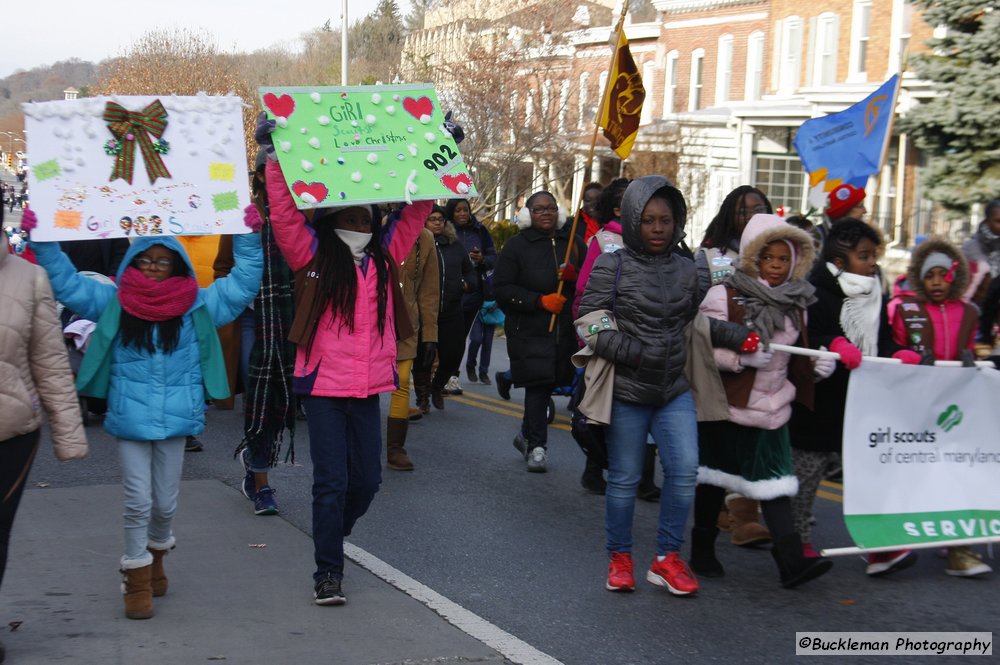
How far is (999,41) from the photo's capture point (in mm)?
20328

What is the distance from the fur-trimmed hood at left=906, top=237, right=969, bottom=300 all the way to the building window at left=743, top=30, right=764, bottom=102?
29.8 meters

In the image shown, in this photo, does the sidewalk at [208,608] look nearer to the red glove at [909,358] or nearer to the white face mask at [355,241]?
the white face mask at [355,241]

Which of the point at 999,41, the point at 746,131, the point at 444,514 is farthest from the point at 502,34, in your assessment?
the point at 444,514

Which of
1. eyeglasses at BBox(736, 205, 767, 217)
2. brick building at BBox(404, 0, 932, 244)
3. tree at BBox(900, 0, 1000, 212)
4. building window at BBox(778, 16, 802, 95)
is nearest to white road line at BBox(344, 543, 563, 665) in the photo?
eyeglasses at BBox(736, 205, 767, 217)

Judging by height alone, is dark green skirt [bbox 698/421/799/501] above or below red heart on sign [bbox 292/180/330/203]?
below

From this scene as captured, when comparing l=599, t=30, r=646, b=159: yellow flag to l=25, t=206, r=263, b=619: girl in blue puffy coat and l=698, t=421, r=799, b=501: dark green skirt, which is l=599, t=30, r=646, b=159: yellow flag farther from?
l=25, t=206, r=263, b=619: girl in blue puffy coat

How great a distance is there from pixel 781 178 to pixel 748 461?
95.2 feet

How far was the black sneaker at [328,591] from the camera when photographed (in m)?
5.53

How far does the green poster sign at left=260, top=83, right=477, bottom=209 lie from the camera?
17.3ft

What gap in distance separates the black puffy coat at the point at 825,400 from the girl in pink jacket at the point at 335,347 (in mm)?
2295

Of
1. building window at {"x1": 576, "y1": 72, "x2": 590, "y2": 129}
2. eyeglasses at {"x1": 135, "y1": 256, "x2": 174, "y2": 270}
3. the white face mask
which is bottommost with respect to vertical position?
eyeglasses at {"x1": 135, "y1": 256, "x2": 174, "y2": 270}

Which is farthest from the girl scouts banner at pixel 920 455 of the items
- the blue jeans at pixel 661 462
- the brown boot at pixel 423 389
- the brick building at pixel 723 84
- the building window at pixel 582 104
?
the building window at pixel 582 104

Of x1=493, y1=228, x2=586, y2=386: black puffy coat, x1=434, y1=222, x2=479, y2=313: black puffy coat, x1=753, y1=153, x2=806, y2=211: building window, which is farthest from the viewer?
x1=753, y1=153, x2=806, y2=211: building window

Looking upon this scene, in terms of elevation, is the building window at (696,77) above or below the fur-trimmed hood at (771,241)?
above
